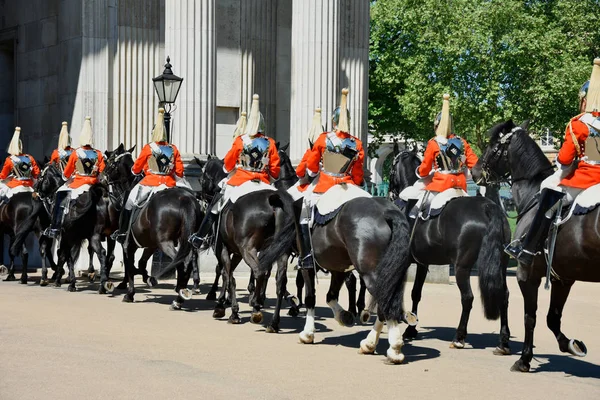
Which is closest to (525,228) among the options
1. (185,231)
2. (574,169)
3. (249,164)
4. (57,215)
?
(574,169)

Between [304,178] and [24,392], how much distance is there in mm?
6800

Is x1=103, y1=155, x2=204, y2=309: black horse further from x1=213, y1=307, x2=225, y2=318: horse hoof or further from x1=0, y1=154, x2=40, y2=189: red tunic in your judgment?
x1=0, y1=154, x2=40, y2=189: red tunic

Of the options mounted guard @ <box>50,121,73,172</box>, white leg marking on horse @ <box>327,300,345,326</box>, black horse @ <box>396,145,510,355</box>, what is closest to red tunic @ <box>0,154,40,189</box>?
mounted guard @ <box>50,121,73,172</box>

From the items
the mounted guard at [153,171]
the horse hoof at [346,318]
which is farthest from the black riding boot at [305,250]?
the mounted guard at [153,171]

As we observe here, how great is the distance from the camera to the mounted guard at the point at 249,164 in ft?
47.6

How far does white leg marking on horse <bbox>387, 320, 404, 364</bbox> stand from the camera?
34.6 ft

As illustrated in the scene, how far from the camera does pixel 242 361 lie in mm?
10445

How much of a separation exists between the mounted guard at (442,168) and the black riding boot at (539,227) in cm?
264

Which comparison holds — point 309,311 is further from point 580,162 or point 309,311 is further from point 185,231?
point 580,162

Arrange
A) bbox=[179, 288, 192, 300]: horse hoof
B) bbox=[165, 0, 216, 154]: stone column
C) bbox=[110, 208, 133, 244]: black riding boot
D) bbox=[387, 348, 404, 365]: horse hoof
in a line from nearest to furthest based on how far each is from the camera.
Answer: bbox=[387, 348, 404, 365]: horse hoof < bbox=[179, 288, 192, 300]: horse hoof < bbox=[110, 208, 133, 244]: black riding boot < bbox=[165, 0, 216, 154]: stone column

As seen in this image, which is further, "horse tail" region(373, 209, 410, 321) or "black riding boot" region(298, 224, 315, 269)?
"black riding boot" region(298, 224, 315, 269)

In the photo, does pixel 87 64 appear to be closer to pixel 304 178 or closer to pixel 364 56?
pixel 364 56

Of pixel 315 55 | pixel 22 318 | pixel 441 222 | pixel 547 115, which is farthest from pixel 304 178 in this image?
pixel 547 115

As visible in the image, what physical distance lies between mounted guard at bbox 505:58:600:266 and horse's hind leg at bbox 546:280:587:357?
689 mm
